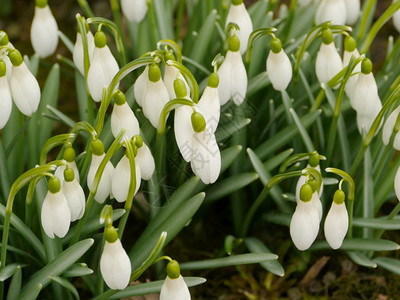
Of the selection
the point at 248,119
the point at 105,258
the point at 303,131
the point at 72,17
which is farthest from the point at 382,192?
the point at 72,17

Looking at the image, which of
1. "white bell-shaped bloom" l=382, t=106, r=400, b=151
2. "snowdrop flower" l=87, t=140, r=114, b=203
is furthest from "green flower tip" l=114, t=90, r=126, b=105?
"white bell-shaped bloom" l=382, t=106, r=400, b=151

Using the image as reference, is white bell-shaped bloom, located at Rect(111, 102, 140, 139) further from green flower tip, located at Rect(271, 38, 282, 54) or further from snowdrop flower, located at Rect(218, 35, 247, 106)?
green flower tip, located at Rect(271, 38, 282, 54)

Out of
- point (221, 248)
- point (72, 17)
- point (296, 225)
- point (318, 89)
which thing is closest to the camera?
point (296, 225)

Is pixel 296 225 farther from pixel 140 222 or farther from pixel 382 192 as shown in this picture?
pixel 140 222

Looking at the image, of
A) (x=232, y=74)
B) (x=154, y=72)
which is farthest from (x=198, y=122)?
(x=232, y=74)

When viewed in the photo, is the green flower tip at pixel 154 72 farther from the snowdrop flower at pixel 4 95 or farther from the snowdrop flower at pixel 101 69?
the snowdrop flower at pixel 4 95

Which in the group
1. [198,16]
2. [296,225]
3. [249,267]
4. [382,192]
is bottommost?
[249,267]
